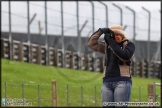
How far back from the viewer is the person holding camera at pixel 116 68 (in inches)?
253

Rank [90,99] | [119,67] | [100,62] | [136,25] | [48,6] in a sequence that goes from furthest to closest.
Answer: [136,25] < [100,62] < [48,6] < [90,99] < [119,67]

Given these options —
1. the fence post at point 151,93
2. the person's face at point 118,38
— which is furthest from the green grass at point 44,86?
the person's face at point 118,38

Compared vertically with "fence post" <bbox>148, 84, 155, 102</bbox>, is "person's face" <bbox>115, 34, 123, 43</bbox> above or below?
above

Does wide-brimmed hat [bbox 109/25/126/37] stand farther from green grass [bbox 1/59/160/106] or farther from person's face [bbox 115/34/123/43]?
green grass [bbox 1/59/160/106]

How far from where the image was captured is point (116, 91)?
6.43 m

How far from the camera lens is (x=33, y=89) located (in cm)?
1716

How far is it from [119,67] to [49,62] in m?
20.7

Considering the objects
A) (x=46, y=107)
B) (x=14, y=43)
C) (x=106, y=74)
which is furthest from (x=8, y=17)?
(x=106, y=74)

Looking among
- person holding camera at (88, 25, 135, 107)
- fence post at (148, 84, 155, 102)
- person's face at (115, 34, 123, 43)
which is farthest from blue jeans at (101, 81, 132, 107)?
fence post at (148, 84, 155, 102)

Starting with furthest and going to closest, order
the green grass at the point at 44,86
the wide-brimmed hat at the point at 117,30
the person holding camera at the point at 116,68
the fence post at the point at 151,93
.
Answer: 1. the green grass at the point at 44,86
2. the fence post at the point at 151,93
3. the wide-brimmed hat at the point at 117,30
4. the person holding camera at the point at 116,68

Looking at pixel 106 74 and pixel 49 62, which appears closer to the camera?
pixel 106 74

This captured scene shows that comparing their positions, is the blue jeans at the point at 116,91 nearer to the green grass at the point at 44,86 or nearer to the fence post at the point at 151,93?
the green grass at the point at 44,86

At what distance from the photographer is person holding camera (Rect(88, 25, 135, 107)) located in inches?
253

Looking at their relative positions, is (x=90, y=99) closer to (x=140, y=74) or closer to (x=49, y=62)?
(x=49, y=62)
